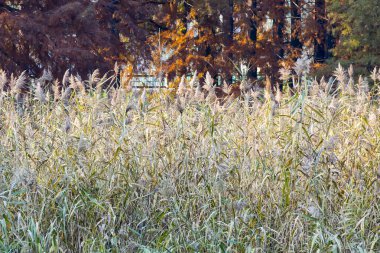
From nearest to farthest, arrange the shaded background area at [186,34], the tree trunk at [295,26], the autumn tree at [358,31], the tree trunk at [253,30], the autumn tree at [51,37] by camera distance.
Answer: the autumn tree at [51,37]
the shaded background area at [186,34]
the autumn tree at [358,31]
the tree trunk at [253,30]
the tree trunk at [295,26]

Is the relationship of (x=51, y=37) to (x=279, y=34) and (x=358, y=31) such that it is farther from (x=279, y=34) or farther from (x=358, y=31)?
(x=279, y=34)

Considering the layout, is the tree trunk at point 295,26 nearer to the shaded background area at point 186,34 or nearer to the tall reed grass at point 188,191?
the shaded background area at point 186,34

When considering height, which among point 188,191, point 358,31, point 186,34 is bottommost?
point 188,191

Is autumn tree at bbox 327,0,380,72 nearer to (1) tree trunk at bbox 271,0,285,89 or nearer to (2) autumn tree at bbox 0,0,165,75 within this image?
(1) tree trunk at bbox 271,0,285,89

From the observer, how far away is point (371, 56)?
1501 centimetres

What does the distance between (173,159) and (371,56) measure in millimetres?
10462

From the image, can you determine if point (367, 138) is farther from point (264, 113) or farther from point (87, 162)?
point (87, 162)

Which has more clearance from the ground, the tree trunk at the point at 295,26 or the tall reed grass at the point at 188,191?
the tree trunk at the point at 295,26

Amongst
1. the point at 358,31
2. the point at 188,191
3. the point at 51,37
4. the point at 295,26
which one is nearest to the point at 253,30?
the point at 295,26

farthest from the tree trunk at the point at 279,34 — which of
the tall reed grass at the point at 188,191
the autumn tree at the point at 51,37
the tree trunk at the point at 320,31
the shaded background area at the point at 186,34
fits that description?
the tall reed grass at the point at 188,191

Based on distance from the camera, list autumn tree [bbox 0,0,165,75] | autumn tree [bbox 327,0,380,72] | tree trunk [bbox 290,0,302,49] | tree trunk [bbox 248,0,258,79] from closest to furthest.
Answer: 1. autumn tree [bbox 0,0,165,75]
2. autumn tree [bbox 327,0,380,72]
3. tree trunk [bbox 248,0,258,79]
4. tree trunk [bbox 290,0,302,49]

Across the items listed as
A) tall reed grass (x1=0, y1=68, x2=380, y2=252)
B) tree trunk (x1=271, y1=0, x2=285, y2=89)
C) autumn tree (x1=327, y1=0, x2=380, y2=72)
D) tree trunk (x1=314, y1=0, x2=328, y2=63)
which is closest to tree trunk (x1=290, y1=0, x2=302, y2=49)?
tree trunk (x1=271, y1=0, x2=285, y2=89)

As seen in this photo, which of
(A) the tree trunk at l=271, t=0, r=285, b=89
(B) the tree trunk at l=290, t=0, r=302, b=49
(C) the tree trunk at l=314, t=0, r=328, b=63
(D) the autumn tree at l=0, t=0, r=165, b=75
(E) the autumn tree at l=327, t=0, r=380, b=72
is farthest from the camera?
(B) the tree trunk at l=290, t=0, r=302, b=49

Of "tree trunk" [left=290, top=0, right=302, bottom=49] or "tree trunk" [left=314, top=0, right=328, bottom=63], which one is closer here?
"tree trunk" [left=314, top=0, right=328, bottom=63]
